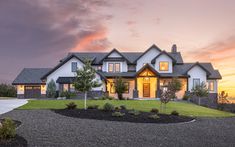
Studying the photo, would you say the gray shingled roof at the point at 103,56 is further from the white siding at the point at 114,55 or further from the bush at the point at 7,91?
the bush at the point at 7,91

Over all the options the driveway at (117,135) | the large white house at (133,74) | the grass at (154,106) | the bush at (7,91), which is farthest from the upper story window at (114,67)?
the driveway at (117,135)

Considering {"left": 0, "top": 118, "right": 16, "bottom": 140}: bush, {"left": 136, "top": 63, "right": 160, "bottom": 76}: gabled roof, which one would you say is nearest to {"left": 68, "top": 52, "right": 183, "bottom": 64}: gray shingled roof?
{"left": 136, "top": 63, "right": 160, "bottom": 76}: gabled roof

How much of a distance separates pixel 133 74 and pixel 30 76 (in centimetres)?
1692

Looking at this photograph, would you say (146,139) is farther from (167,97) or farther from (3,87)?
(3,87)

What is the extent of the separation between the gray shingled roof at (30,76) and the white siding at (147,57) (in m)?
15.6

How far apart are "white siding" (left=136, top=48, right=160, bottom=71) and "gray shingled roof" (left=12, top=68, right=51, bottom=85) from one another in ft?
51.2

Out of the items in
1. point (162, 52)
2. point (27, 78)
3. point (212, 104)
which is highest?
point (162, 52)

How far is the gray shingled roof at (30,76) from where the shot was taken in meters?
50.8

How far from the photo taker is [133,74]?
4844 centimetres

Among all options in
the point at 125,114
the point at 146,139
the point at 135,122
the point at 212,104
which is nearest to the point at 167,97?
the point at 125,114

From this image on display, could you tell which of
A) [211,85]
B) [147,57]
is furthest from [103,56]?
[211,85]

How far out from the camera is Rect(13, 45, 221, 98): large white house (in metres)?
46.8

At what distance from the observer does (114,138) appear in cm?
1320

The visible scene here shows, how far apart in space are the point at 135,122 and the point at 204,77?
1256 inches
